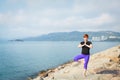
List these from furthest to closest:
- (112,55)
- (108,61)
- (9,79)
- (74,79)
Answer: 1. (9,79)
2. (112,55)
3. (108,61)
4. (74,79)

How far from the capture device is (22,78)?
147 feet

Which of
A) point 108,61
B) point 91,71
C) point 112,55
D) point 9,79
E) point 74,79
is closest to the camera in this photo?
point 74,79

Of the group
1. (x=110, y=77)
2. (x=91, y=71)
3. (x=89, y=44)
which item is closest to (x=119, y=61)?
(x=91, y=71)

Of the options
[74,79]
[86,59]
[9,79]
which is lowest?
[9,79]

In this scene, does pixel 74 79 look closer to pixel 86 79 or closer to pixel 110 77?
pixel 86 79

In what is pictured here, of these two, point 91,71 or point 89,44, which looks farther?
point 91,71

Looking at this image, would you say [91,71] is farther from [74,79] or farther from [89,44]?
[89,44]

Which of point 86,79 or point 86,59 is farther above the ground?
point 86,59

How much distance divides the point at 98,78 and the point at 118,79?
151 cm

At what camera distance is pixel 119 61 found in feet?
81.1

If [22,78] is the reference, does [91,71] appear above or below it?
above

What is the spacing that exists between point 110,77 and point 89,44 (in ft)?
10.4

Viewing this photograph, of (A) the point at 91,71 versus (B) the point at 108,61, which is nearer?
(A) the point at 91,71

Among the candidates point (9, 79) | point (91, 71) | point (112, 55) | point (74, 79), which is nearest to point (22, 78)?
point (9, 79)
